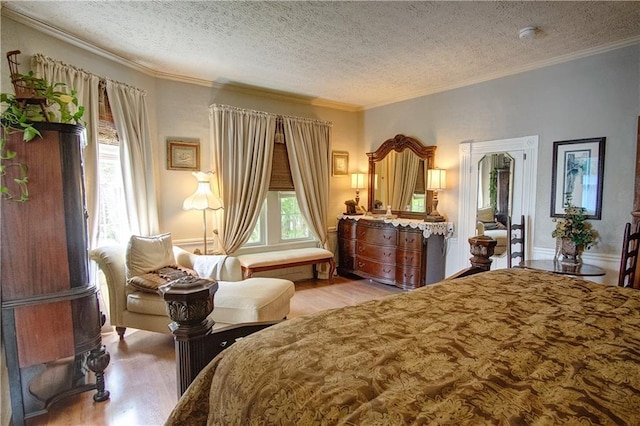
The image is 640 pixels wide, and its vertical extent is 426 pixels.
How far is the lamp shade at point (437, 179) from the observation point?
14.5 ft

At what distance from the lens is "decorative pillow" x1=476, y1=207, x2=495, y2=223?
4023 mm

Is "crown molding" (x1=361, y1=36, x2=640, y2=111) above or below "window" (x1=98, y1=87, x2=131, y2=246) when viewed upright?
above

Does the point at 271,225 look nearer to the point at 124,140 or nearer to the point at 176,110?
the point at 176,110

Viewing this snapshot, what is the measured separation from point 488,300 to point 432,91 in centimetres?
373

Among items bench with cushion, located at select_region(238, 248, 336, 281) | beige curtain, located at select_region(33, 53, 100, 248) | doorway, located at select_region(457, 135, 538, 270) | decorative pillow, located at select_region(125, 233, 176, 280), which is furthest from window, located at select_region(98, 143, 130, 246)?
doorway, located at select_region(457, 135, 538, 270)

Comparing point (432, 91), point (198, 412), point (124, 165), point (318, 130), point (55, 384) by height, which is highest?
point (432, 91)

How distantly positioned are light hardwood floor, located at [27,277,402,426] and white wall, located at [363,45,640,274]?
293cm

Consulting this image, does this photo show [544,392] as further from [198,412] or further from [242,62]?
[242,62]

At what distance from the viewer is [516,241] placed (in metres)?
3.61

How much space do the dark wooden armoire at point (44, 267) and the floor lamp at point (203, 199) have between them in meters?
1.69

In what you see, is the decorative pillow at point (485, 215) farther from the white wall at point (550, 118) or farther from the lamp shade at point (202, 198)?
the lamp shade at point (202, 198)

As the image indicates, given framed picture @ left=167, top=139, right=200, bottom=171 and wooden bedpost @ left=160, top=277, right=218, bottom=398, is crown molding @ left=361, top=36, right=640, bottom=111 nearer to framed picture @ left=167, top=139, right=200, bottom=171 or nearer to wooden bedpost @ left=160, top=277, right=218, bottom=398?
framed picture @ left=167, top=139, right=200, bottom=171

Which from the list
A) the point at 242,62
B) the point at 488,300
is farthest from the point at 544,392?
the point at 242,62

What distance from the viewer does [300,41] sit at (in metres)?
3.02
